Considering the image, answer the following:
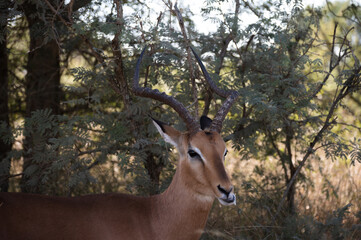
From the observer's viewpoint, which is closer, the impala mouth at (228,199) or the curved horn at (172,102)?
the impala mouth at (228,199)

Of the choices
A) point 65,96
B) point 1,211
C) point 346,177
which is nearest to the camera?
point 1,211

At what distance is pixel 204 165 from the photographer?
4.42 meters

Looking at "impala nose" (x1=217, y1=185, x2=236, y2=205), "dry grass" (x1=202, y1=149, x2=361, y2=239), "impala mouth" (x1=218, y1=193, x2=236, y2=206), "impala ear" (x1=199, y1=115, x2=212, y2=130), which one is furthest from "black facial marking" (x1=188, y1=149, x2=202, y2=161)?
"dry grass" (x1=202, y1=149, x2=361, y2=239)

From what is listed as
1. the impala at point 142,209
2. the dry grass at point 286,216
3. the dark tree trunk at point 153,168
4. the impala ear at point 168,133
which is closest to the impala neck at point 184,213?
the impala at point 142,209

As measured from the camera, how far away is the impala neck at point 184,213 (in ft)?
15.0

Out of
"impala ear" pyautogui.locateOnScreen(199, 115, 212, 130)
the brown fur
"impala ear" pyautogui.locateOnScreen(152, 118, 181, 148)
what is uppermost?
"impala ear" pyautogui.locateOnScreen(199, 115, 212, 130)

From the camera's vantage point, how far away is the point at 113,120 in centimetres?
709

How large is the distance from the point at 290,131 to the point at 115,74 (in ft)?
11.0

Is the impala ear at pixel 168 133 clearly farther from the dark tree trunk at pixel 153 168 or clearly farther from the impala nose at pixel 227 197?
the dark tree trunk at pixel 153 168

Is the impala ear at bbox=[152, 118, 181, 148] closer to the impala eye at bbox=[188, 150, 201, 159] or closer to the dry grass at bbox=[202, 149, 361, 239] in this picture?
the impala eye at bbox=[188, 150, 201, 159]

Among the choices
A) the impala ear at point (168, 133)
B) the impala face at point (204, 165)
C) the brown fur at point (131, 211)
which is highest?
the impala ear at point (168, 133)

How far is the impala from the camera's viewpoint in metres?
4.34

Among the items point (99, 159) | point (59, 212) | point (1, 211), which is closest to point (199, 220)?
point (59, 212)

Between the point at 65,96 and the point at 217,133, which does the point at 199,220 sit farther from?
the point at 65,96
